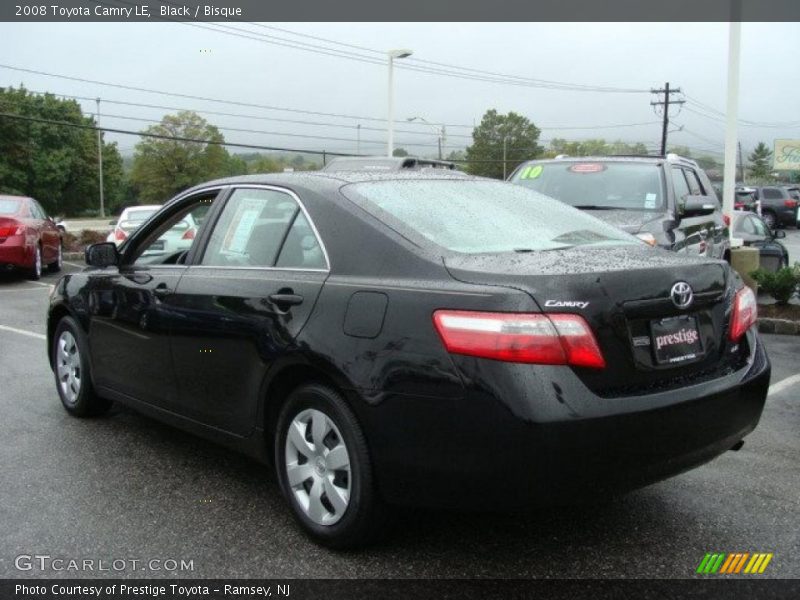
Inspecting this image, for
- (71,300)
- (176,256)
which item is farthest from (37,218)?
(176,256)

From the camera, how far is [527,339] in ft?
9.30

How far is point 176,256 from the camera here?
4.64m

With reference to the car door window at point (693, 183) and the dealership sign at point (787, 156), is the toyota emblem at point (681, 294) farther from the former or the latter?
the dealership sign at point (787, 156)

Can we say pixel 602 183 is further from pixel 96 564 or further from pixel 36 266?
pixel 36 266

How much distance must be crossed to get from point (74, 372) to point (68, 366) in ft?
0.40

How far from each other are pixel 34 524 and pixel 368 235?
1.97 m

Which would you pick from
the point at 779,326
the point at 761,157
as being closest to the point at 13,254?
the point at 779,326

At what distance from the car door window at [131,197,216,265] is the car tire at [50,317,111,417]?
787 millimetres

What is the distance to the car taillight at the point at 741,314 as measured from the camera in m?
3.47

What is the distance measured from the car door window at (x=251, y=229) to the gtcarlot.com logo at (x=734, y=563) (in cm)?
225

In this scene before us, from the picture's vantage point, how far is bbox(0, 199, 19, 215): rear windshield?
14.1 meters

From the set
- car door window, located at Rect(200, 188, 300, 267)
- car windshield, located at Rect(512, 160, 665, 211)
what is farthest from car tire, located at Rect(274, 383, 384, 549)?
car windshield, located at Rect(512, 160, 665, 211)

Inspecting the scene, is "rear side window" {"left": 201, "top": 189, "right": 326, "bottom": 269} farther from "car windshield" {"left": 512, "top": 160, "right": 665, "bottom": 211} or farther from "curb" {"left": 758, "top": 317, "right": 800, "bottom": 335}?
"curb" {"left": 758, "top": 317, "right": 800, "bottom": 335}

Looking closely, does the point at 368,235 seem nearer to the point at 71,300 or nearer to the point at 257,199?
the point at 257,199
